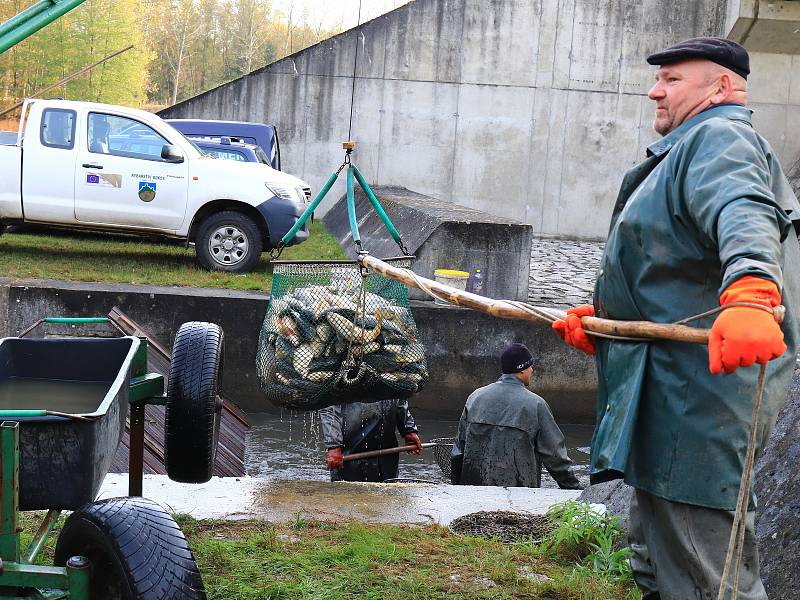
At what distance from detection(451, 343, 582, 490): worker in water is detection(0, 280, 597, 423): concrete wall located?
478 centimetres

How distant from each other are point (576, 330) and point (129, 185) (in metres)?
10.8

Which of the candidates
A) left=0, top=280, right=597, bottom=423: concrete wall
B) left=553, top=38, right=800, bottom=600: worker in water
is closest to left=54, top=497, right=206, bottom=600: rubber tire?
left=553, top=38, right=800, bottom=600: worker in water

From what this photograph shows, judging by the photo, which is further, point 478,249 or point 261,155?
point 261,155

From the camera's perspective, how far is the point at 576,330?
3.45 metres

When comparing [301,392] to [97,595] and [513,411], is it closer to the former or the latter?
[513,411]

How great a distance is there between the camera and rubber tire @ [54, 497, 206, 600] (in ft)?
11.2

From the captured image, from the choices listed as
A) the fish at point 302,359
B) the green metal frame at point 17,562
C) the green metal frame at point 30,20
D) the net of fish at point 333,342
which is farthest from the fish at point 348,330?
the green metal frame at point 17,562

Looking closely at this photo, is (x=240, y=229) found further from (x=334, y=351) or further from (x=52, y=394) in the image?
(x=52, y=394)

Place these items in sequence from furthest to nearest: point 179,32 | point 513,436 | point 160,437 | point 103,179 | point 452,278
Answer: point 179,32 → point 103,179 → point 452,278 → point 160,437 → point 513,436

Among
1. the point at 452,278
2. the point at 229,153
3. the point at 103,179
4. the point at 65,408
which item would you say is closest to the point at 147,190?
the point at 103,179

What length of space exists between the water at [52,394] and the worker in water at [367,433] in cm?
278

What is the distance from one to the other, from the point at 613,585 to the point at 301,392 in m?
3.18

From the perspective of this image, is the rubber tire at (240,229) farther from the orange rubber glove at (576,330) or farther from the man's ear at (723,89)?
the man's ear at (723,89)

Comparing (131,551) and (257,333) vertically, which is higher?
(131,551)
